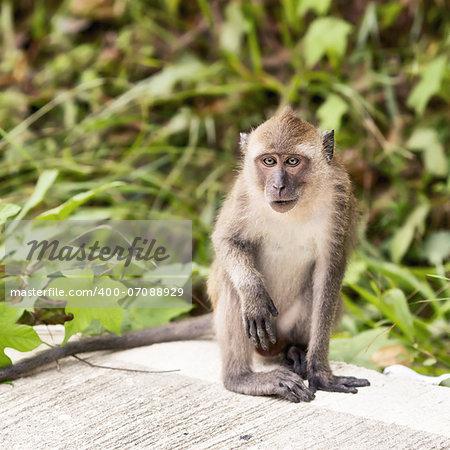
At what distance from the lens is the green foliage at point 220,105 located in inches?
233

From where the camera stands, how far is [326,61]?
23.5 ft

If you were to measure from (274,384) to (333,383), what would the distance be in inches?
11.4

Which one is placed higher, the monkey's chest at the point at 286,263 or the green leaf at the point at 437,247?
the monkey's chest at the point at 286,263

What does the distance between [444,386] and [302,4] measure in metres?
3.89

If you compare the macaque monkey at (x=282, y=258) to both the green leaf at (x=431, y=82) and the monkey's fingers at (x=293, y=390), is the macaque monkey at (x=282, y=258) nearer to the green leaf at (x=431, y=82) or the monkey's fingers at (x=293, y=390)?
the monkey's fingers at (x=293, y=390)

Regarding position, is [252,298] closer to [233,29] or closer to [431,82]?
[431,82]

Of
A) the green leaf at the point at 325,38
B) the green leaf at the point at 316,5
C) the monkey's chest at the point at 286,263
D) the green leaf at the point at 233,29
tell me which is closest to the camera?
the monkey's chest at the point at 286,263

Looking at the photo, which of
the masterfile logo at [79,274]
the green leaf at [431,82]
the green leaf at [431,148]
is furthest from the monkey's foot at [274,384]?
the green leaf at [431,148]

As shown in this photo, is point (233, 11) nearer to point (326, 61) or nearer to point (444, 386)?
point (326, 61)

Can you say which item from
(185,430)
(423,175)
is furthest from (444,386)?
(423,175)

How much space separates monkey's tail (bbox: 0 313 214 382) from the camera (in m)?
3.35

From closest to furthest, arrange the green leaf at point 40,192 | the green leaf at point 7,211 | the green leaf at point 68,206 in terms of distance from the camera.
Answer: the green leaf at point 7,211 < the green leaf at point 68,206 < the green leaf at point 40,192

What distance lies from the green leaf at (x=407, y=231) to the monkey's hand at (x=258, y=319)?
2.81m

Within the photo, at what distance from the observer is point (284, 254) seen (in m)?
3.45
